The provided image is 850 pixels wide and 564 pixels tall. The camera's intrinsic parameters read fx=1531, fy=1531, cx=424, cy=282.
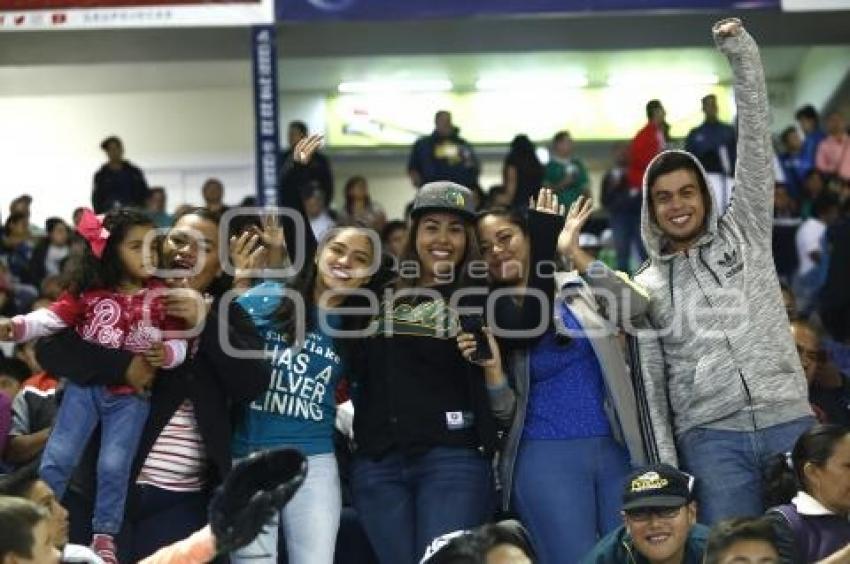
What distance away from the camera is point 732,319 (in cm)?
549

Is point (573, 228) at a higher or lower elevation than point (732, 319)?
higher

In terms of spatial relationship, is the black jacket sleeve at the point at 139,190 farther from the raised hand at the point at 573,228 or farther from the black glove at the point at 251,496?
the black glove at the point at 251,496

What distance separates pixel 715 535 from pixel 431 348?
4.63 feet

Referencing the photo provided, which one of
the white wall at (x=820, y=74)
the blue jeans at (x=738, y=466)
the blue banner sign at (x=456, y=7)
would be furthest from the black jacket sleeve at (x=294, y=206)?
the white wall at (x=820, y=74)

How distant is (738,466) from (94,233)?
8.36 ft

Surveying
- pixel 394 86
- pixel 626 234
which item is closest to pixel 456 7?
pixel 626 234

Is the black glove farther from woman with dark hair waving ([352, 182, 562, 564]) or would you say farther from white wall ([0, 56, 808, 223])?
white wall ([0, 56, 808, 223])

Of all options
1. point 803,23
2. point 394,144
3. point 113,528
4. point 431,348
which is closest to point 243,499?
point 113,528

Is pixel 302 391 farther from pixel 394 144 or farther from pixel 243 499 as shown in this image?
pixel 394 144

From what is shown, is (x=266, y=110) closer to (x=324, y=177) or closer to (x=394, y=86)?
(x=324, y=177)

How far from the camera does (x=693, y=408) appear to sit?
5.52 meters

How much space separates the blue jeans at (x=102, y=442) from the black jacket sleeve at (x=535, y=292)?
139 cm

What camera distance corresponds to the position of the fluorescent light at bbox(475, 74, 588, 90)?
20281 millimetres

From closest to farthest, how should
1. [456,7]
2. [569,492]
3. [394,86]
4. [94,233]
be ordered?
1. [569,492]
2. [94,233]
3. [456,7]
4. [394,86]
